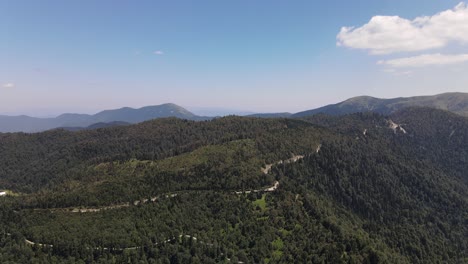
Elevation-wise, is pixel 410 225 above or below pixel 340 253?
below

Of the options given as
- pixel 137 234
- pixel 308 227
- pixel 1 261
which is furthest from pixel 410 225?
pixel 1 261

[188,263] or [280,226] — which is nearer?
[188,263]

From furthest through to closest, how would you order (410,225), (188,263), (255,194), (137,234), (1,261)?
(410,225) → (255,194) → (137,234) → (188,263) → (1,261)

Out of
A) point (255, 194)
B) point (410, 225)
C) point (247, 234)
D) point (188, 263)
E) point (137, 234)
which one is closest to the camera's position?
point (188, 263)

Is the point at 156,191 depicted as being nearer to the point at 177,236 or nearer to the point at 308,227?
the point at 177,236

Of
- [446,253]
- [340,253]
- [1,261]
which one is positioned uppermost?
[1,261]

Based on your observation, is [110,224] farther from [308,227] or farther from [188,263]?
[308,227]

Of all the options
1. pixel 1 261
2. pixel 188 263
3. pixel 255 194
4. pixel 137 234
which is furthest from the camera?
pixel 255 194

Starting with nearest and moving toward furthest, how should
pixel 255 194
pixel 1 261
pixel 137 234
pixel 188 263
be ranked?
pixel 1 261, pixel 188 263, pixel 137 234, pixel 255 194

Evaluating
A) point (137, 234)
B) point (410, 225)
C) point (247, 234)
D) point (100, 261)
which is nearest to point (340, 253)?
point (247, 234)
